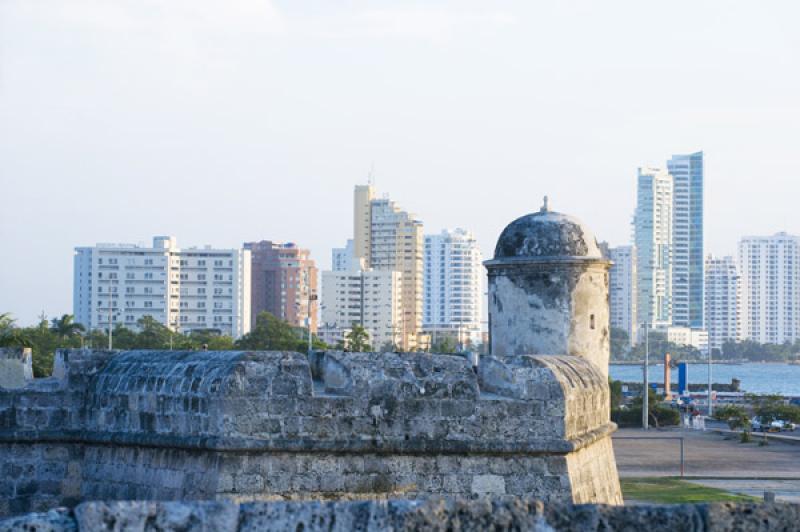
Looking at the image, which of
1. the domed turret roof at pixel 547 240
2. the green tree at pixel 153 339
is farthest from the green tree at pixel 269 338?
the domed turret roof at pixel 547 240

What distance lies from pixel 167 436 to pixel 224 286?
159722 millimetres

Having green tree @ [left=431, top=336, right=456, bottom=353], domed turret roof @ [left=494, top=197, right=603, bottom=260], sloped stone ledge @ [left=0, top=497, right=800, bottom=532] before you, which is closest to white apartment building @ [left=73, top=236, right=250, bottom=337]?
green tree @ [left=431, top=336, right=456, bottom=353]

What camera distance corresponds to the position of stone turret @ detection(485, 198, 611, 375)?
17016mm

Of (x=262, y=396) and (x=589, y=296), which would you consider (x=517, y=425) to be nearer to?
(x=262, y=396)

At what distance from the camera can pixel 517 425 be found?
10469mm

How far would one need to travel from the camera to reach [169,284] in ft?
550

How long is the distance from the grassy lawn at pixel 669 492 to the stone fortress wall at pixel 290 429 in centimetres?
1057

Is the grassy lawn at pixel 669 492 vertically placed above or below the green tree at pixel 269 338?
below

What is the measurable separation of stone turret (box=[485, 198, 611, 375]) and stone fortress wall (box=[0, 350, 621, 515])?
5.68 metres

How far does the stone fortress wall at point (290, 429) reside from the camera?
389 inches

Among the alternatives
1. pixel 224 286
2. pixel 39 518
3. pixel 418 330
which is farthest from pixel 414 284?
pixel 39 518

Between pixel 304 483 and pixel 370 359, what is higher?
pixel 370 359

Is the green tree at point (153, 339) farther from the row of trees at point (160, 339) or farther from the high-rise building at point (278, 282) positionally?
the high-rise building at point (278, 282)

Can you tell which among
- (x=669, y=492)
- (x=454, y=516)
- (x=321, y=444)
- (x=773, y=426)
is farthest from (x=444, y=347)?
(x=454, y=516)
